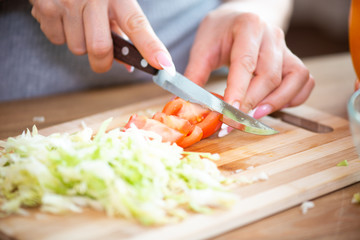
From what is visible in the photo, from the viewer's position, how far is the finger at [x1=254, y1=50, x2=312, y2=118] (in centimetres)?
177

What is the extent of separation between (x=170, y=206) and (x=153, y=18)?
1549 mm

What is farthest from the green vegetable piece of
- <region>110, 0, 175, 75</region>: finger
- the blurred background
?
the blurred background

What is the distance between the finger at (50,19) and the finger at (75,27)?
48 mm

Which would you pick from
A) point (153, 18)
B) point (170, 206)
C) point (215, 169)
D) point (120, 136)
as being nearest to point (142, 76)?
point (153, 18)

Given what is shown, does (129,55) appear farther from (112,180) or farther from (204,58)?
(112,180)

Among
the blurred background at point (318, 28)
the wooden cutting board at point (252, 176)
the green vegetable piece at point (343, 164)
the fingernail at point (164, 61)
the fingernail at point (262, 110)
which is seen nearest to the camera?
the wooden cutting board at point (252, 176)

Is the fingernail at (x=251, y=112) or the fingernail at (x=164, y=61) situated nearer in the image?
the fingernail at (x=164, y=61)

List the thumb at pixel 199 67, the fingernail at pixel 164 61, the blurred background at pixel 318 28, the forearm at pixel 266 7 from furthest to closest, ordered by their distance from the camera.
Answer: the blurred background at pixel 318 28, the forearm at pixel 266 7, the thumb at pixel 199 67, the fingernail at pixel 164 61

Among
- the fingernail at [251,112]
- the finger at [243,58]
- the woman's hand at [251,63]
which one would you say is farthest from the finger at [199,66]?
the fingernail at [251,112]

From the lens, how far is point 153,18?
2.44 meters

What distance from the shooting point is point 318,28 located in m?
7.17

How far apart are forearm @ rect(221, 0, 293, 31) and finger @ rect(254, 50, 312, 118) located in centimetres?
45

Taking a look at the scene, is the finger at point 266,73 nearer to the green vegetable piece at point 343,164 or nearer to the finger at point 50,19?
the green vegetable piece at point 343,164

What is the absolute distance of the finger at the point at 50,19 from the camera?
178cm
